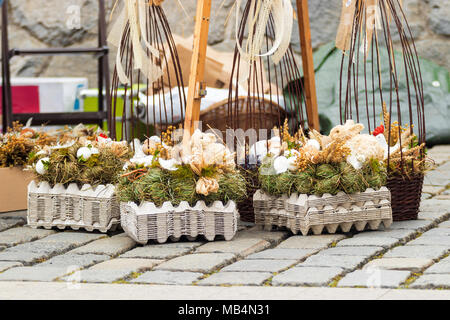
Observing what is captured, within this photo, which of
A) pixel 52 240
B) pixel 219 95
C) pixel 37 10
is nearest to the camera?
pixel 52 240

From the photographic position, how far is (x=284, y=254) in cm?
291

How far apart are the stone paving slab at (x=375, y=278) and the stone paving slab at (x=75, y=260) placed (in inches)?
38.0

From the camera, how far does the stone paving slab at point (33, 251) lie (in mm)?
2973

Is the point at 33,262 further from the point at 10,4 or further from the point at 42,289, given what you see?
the point at 10,4

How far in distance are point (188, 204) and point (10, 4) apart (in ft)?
12.8

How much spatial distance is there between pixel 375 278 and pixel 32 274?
1.18 m

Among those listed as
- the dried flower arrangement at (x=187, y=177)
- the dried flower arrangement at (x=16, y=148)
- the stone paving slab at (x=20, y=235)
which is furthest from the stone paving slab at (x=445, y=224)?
the dried flower arrangement at (x=16, y=148)

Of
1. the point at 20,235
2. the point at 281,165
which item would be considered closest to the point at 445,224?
the point at 281,165

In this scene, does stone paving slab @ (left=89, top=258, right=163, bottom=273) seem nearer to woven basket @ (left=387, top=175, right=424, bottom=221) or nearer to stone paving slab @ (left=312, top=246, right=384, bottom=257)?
stone paving slab @ (left=312, top=246, right=384, bottom=257)

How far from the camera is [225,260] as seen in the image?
9.24 feet

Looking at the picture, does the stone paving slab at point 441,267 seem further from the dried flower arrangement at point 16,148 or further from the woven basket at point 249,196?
the dried flower arrangement at point 16,148

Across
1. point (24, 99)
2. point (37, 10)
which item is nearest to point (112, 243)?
point (24, 99)

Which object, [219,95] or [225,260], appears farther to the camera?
[219,95]

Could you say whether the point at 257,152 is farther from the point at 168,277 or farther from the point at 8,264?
→ the point at 8,264
